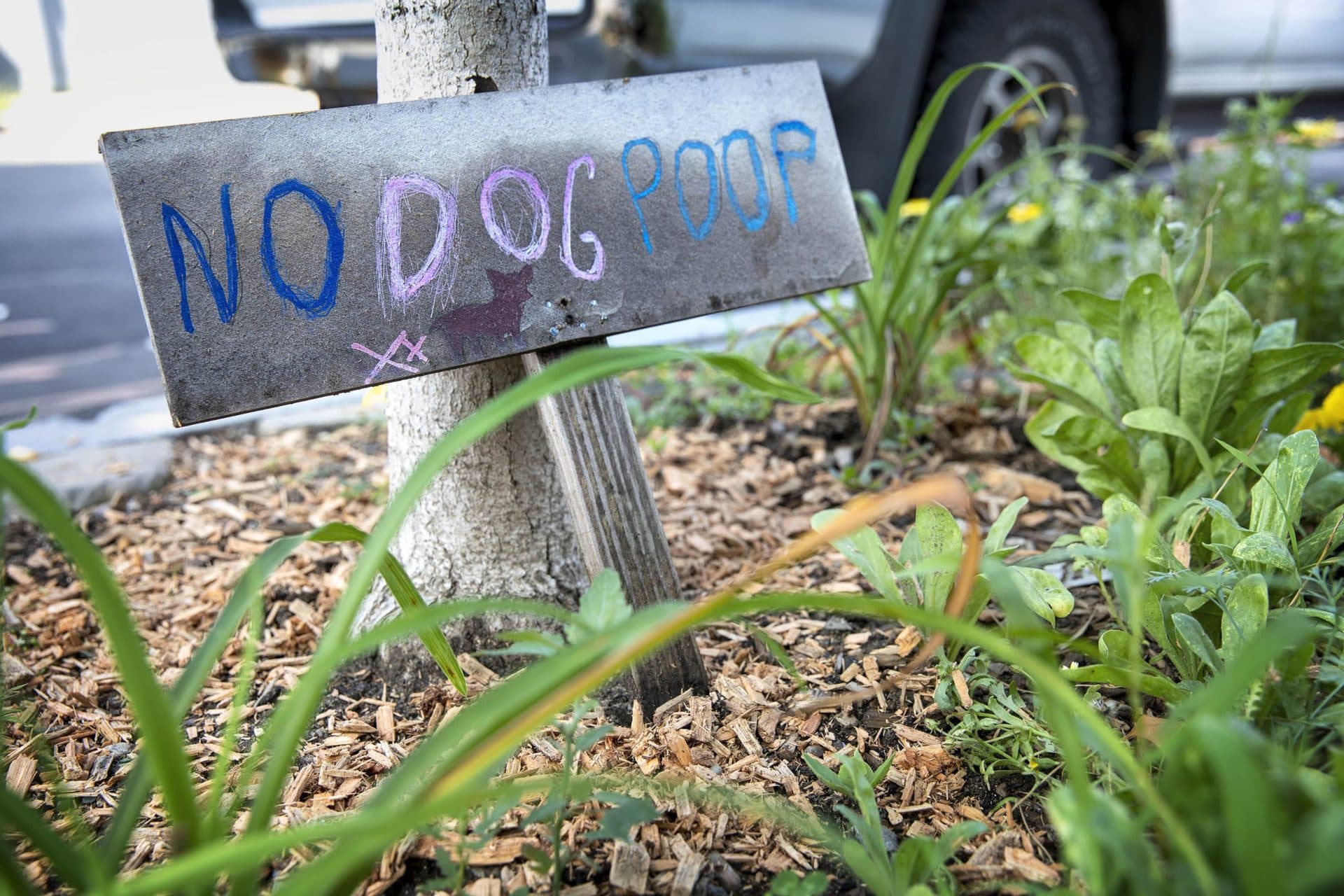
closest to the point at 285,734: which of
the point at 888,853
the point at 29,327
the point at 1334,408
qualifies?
the point at 888,853

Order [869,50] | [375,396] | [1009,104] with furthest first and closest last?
[1009,104]
[869,50]
[375,396]

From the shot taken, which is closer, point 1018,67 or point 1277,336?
point 1277,336

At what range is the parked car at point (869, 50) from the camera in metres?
2.29

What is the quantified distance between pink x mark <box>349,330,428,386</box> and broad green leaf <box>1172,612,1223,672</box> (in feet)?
3.02

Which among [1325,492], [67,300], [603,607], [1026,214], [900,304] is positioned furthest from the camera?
[67,300]

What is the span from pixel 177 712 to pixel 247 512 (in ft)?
4.18

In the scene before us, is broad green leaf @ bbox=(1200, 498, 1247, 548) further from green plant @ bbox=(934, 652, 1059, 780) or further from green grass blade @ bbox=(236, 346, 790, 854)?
green grass blade @ bbox=(236, 346, 790, 854)

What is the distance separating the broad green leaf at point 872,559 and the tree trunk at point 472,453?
17.3 inches

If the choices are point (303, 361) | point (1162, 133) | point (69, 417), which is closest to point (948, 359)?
point (1162, 133)

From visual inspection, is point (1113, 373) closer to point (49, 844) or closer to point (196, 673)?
point (196, 673)

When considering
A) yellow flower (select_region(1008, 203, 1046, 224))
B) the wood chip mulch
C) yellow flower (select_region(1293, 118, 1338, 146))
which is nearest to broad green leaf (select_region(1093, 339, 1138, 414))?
the wood chip mulch

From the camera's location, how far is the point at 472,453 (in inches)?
54.9

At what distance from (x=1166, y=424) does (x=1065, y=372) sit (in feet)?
0.87

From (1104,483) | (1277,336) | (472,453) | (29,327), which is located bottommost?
(29,327)
